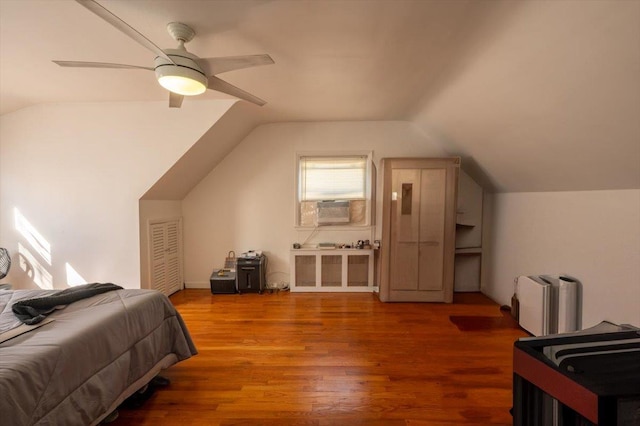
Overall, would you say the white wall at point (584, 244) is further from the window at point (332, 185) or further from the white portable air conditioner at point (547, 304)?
the window at point (332, 185)

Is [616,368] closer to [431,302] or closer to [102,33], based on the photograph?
[431,302]

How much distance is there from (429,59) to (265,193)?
9.01 ft

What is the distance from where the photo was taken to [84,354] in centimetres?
131

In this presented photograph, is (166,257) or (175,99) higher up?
(175,99)

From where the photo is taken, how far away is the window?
13.0 ft

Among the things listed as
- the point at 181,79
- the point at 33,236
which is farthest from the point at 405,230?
the point at 33,236

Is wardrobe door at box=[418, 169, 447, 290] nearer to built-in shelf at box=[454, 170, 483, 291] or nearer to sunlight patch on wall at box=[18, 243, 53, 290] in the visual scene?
built-in shelf at box=[454, 170, 483, 291]

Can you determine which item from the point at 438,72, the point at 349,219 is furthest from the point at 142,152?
the point at 438,72

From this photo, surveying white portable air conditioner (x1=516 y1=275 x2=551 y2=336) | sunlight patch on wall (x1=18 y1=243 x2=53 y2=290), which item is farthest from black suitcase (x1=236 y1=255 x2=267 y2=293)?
white portable air conditioner (x1=516 y1=275 x2=551 y2=336)

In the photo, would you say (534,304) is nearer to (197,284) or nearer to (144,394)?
(144,394)

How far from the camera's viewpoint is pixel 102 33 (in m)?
1.79

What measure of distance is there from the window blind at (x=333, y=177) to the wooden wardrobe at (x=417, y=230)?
57 cm

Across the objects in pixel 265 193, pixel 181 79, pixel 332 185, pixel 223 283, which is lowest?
pixel 223 283

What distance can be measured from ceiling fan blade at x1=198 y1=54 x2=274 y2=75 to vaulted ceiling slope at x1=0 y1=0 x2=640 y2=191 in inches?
11.2
